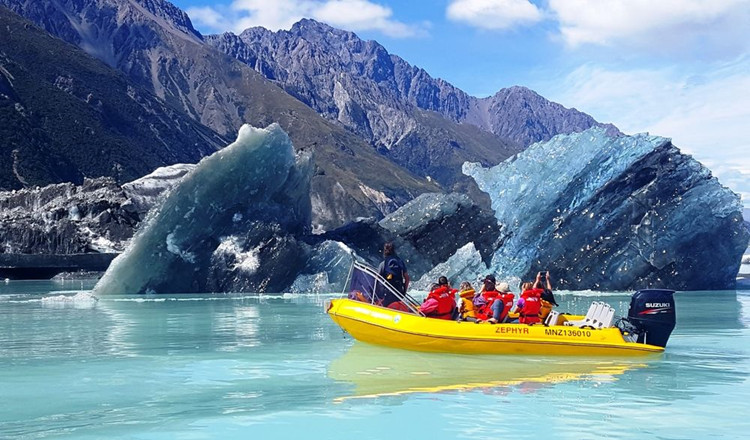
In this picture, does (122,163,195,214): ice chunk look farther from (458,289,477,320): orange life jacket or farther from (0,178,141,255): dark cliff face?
(458,289,477,320): orange life jacket

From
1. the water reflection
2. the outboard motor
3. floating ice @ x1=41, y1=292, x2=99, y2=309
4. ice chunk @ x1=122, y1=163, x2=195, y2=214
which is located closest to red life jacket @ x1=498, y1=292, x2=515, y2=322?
the water reflection

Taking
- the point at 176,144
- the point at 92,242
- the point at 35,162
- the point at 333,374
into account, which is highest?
the point at 176,144

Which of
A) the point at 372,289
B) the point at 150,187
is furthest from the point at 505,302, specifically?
the point at 150,187

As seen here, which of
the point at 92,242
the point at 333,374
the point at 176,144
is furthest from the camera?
the point at 176,144

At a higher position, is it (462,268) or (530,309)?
(462,268)

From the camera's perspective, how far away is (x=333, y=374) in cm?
1404

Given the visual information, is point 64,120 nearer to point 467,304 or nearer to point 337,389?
point 467,304

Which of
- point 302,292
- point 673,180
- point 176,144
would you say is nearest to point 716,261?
point 673,180

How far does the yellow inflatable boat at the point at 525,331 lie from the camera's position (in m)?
15.9

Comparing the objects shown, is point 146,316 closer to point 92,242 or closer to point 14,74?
point 92,242

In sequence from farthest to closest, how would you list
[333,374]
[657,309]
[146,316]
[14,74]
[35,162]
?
[14,74] → [35,162] → [146,316] → [657,309] → [333,374]

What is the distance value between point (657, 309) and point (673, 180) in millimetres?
27164

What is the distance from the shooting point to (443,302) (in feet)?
54.4

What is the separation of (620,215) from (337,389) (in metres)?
32.0
